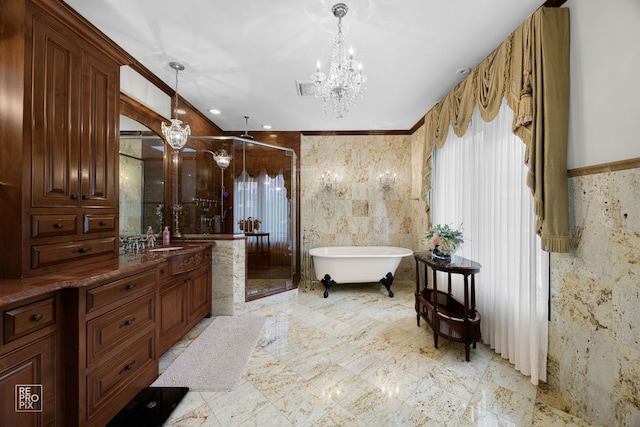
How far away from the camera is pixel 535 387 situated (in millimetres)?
1711

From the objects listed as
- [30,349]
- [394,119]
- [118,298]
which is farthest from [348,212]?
[30,349]

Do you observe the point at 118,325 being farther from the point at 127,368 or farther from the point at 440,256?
the point at 440,256

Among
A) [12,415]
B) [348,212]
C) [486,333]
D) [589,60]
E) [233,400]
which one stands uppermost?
[589,60]

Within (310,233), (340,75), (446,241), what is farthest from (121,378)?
(310,233)

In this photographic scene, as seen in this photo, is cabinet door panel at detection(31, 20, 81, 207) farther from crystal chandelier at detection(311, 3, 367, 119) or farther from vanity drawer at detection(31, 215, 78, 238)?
crystal chandelier at detection(311, 3, 367, 119)

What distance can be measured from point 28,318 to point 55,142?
3.26 feet

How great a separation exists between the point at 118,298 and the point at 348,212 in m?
3.53

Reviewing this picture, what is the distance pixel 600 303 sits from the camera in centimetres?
139

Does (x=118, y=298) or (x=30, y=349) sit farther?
(x=118, y=298)

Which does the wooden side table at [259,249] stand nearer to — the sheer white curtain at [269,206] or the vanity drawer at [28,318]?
the sheer white curtain at [269,206]

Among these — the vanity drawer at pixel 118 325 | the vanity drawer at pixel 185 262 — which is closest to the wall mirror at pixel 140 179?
the vanity drawer at pixel 185 262

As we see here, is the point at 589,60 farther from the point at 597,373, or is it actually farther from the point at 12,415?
the point at 12,415

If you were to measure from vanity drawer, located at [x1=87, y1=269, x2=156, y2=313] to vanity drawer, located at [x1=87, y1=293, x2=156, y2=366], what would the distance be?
0.07 metres

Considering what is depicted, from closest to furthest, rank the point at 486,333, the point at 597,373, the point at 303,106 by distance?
the point at 597,373, the point at 486,333, the point at 303,106
